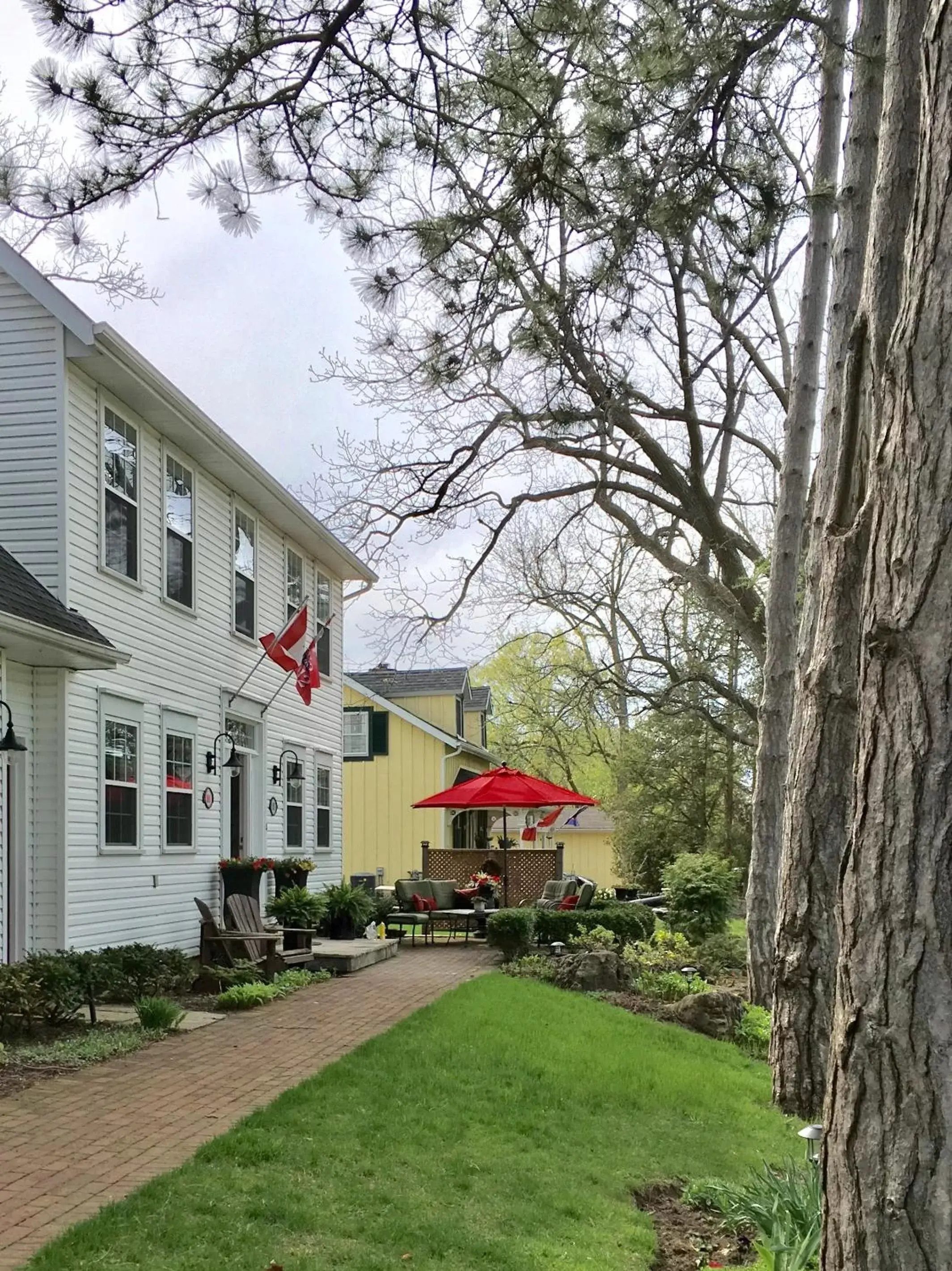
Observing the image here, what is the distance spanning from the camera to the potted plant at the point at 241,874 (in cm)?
1491

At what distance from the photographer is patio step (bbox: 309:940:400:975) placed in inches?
578

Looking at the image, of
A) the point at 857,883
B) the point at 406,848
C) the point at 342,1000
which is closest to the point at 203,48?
the point at 857,883

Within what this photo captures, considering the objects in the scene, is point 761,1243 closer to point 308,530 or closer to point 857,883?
point 857,883

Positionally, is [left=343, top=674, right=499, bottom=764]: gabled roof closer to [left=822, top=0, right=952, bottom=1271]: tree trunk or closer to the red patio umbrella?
the red patio umbrella

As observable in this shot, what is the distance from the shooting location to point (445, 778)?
3062 cm

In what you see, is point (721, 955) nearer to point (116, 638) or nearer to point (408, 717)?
point (116, 638)

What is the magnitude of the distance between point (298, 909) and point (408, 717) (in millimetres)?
15304

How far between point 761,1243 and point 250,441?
13.6 m

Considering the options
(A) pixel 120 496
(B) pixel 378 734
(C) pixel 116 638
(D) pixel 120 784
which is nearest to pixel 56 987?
(D) pixel 120 784

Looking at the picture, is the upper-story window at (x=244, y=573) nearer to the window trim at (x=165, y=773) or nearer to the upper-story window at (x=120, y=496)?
the window trim at (x=165, y=773)

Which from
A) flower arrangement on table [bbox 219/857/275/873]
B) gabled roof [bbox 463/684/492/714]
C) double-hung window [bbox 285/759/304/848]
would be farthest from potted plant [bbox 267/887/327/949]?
gabled roof [bbox 463/684/492/714]

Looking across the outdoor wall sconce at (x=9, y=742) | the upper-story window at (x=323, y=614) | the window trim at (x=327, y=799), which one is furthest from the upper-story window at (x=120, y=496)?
the window trim at (x=327, y=799)

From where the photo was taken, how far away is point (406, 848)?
30.3 metres

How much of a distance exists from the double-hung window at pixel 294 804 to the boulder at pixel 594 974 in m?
5.77
